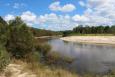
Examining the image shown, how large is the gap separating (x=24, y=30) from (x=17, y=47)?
95.0 inches

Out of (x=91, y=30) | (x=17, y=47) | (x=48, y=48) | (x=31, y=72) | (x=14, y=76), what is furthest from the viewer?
(x=91, y=30)

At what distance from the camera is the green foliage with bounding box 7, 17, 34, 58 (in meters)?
23.0

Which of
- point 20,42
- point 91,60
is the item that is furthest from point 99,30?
point 20,42

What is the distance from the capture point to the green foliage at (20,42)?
23031 millimetres

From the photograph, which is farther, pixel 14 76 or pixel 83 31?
pixel 83 31

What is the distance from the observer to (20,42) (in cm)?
2317

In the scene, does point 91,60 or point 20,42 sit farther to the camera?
point 91,60

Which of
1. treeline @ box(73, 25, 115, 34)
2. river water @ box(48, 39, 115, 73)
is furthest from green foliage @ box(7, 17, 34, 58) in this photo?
treeline @ box(73, 25, 115, 34)

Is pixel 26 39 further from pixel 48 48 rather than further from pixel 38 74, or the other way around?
pixel 48 48

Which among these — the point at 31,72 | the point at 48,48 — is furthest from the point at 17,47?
the point at 48,48

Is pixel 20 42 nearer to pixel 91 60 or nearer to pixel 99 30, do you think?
pixel 91 60

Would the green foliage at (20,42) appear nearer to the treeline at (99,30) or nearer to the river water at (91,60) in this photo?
the river water at (91,60)

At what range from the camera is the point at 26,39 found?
23641 millimetres

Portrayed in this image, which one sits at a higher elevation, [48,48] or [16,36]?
[16,36]
